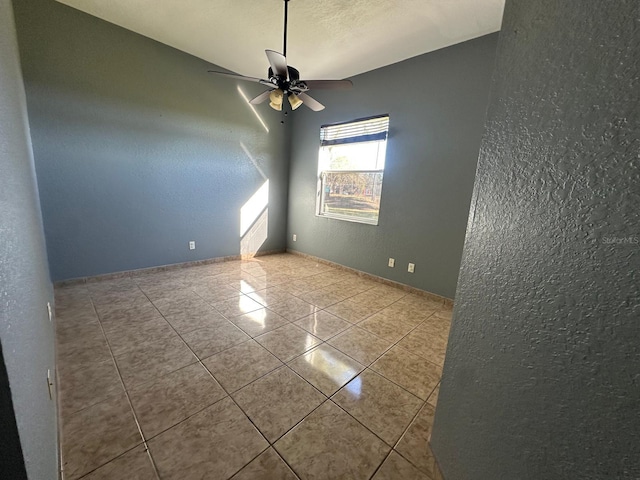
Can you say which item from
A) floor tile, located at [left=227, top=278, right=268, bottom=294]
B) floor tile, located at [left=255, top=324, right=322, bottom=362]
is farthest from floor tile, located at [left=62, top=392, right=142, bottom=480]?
floor tile, located at [left=227, top=278, right=268, bottom=294]

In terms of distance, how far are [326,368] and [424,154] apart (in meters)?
2.53

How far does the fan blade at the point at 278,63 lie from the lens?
1795mm

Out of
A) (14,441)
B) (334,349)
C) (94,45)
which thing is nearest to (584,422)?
(14,441)

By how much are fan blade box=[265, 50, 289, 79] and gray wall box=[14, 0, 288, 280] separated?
1873 mm

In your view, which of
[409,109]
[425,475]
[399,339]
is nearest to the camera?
[425,475]

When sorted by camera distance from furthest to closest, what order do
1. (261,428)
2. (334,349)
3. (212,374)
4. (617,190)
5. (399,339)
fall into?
1. (399,339)
2. (334,349)
3. (212,374)
4. (261,428)
5. (617,190)

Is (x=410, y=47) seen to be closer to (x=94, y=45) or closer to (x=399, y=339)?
(x=399, y=339)

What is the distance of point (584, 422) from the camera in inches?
19.5

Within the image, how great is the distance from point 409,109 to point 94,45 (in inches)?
140

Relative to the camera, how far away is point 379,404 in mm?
1400

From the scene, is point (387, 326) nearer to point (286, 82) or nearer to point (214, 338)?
point (214, 338)

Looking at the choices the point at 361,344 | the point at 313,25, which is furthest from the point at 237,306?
the point at 313,25

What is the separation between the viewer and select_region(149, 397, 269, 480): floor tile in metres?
1.02

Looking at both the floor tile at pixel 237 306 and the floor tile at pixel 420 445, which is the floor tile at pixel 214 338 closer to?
the floor tile at pixel 237 306
